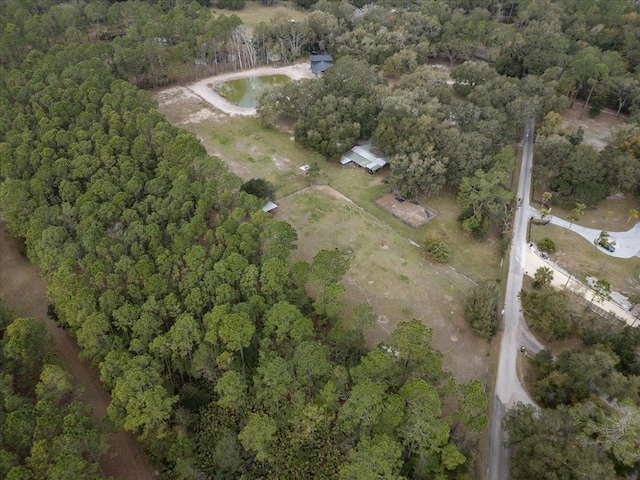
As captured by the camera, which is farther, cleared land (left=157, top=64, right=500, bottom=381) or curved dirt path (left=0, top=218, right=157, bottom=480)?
cleared land (left=157, top=64, right=500, bottom=381)

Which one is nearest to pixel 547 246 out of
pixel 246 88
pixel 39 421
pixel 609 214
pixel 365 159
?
pixel 609 214

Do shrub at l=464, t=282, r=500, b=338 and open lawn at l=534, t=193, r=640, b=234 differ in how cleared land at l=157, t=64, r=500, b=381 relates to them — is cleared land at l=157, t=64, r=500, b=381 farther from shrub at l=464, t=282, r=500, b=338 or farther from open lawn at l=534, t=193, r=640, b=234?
open lawn at l=534, t=193, r=640, b=234

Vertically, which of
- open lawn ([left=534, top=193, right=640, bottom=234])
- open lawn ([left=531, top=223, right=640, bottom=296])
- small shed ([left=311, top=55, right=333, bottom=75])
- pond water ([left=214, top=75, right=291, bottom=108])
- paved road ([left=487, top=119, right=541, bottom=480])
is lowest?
open lawn ([left=534, top=193, right=640, bottom=234])

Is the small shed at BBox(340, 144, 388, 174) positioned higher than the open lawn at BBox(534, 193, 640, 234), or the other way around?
the small shed at BBox(340, 144, 388, 174)

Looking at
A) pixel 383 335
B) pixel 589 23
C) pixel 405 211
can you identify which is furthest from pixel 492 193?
pixel 589 23

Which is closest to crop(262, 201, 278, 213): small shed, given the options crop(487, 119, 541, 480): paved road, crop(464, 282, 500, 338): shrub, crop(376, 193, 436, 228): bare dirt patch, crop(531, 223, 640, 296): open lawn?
crop(376, 193, 436, 228): bare dirt patch

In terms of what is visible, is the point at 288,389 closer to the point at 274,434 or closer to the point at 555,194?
the point at 274,434

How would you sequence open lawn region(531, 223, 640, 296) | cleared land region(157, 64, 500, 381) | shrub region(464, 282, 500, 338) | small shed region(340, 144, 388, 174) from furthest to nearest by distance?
small shed region(340, 144, 388, 174) < open lawn region(531, 223, 640, 296) < cleared land region(157, 64, 500, 381) < shrub region(464, 282, 500, 338)
